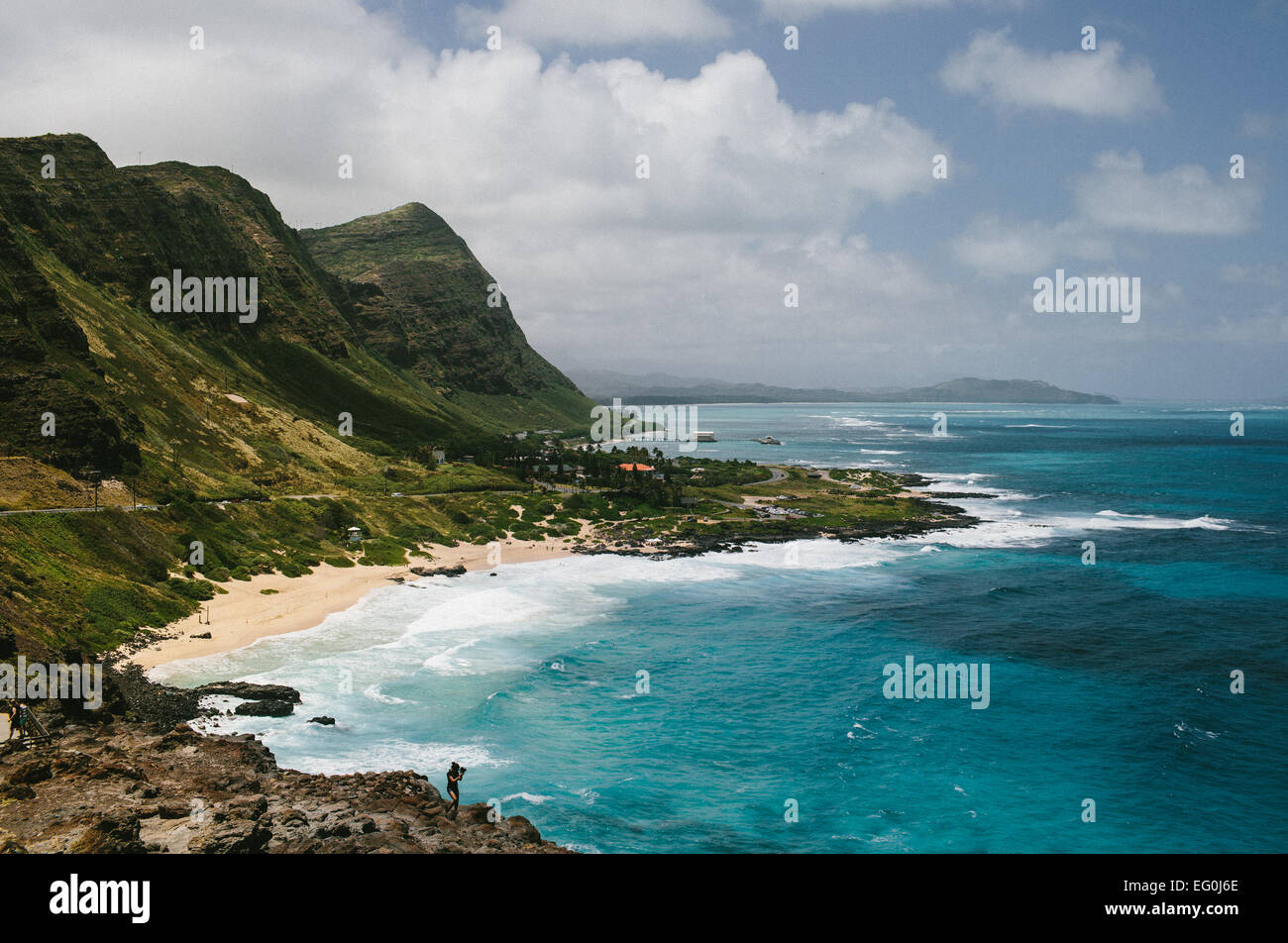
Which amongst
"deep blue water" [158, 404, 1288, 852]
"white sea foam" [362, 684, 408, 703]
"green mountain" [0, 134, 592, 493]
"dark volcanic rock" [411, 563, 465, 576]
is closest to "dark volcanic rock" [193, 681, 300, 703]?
"deep blue water" [158, 404, 1288, 852]

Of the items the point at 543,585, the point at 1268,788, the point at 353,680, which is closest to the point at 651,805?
the point at 353,680

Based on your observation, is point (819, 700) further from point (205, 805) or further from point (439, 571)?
point (439, 571)

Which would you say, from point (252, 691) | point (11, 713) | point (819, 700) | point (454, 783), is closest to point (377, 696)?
point (252, 691)

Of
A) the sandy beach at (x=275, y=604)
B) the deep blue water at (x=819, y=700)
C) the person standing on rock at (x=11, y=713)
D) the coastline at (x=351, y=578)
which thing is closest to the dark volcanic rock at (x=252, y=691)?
the deep blue water at (x=819, y=700)

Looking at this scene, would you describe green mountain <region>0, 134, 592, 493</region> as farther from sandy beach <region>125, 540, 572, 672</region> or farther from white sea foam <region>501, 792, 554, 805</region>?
white sea foam <region>501, 792, 554, 805</region>

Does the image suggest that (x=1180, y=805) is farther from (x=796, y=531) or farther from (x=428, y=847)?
(x=796, y=531)
